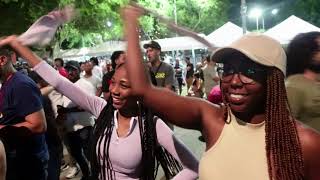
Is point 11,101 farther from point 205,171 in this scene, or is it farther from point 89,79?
point 89,79

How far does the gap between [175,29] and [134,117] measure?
2.82ft

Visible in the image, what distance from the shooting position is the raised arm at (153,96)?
2193 millimetres

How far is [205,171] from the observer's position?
7.48 feet

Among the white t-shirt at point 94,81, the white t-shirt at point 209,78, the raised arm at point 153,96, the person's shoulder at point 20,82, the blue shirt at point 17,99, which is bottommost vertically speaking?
the white t-shirt at point 209,78

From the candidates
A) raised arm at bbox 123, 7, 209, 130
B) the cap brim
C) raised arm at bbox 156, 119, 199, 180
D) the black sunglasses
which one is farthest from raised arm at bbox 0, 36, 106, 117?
the black sunglasses

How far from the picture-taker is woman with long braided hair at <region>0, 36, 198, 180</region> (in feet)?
9.91

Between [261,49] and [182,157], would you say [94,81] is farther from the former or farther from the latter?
[261,49]

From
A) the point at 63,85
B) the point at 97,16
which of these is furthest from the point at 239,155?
the point at 97,16

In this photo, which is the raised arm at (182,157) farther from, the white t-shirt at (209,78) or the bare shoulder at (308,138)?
the white t-shirt at (209,78)

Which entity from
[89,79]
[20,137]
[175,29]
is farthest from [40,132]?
[89,79]

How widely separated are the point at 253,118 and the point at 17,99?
2530mm

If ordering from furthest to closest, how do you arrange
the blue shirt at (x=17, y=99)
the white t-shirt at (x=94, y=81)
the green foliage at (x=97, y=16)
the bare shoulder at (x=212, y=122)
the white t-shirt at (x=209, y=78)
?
the green foliage at (x=97, y=16) → the white t-shirt at (x=209, y=78) → the white t-shirt at (x=94, y=81) → the blue shirt at (x=17, y=99) → the bare shoulder at (x=212, y=122)

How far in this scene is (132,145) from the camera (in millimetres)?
3053

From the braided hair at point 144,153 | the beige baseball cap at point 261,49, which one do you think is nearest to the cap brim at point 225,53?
the beige baseball cap at point 261,49
